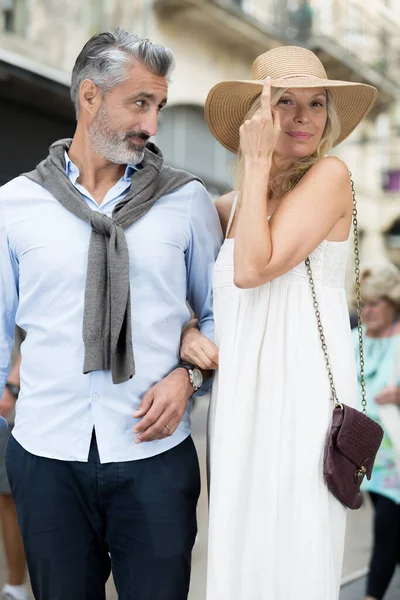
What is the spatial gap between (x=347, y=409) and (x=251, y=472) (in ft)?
0.97

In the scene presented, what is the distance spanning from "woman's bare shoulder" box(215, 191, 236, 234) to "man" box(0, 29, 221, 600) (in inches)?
7.0

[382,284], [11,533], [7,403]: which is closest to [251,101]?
[7,403]

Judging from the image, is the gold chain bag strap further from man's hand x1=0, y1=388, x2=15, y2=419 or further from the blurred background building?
man's hand x1=0, y1=388, x2=15, y2=419

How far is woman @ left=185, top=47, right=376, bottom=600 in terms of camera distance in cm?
214

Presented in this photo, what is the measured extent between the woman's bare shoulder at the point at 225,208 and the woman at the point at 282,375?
1.19 ft

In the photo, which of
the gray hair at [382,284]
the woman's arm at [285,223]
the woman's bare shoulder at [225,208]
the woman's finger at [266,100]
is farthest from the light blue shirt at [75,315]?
the gray hair at [382,284]

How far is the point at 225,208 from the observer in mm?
2637

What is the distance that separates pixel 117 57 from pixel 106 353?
2.64ft

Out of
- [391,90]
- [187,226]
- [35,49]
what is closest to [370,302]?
[187,226]

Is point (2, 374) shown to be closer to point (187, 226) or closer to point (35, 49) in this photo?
point (187, 226)

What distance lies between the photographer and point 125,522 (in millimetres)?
2344

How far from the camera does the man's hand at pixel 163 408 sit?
2.27 m

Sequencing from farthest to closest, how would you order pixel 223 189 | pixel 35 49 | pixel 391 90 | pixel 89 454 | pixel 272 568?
pixel 391 90 < pixel 223 189 < pixel 35 49 < pixel 89 454 < pixel 272 568

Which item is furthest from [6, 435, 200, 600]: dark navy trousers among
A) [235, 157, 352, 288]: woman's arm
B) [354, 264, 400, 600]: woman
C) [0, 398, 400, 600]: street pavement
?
[354, 264, 400, 600]: woman
